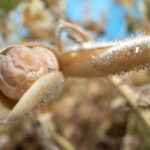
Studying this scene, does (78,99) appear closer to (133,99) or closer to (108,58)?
(133,99)

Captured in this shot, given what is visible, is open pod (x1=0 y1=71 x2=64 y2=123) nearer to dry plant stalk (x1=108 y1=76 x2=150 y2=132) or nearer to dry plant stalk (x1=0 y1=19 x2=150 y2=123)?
dry plant stalk (x1=0 y1=19 x2=150 y2=123)

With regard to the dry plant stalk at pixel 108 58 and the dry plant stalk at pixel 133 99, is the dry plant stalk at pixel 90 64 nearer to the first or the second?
the dry plant stalk at pixel 108 58

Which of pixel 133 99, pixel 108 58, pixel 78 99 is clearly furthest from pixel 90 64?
pixel 78 99

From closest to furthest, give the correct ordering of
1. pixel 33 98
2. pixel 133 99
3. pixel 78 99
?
1. pixel 33 98
2. pixel 133 99
3. pixel 78 99

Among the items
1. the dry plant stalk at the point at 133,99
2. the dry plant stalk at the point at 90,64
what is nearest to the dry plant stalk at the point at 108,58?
the dry plant stalk at the point at 90,64

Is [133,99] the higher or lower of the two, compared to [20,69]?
higher

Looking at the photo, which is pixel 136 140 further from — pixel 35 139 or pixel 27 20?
pixel 27 20

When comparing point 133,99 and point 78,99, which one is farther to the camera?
point 78,99

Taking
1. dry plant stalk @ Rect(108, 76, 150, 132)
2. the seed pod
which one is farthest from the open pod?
dry plant stalk @ Rect(108, 76, 150, 132)
